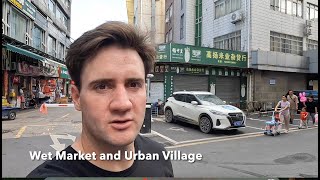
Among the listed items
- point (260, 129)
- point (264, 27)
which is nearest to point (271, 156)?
point (260, 129)

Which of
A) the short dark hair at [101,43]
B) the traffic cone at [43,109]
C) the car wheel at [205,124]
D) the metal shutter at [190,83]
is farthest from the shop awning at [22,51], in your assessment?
the car wheel at [205,124]

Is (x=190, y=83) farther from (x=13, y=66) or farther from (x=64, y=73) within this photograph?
(x=13, y=66)

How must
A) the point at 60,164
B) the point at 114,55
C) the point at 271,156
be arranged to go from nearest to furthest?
the point at 114,55 → the point at 60,164 → the point at 271,156

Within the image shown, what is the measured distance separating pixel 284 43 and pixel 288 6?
288 mm

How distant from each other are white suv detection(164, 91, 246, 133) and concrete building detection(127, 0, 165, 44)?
0.69 meters

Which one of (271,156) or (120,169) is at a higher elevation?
(120,169)

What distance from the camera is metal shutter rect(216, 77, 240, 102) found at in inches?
86.7

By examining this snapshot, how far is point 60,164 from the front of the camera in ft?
4.55

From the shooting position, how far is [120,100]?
1.29 m

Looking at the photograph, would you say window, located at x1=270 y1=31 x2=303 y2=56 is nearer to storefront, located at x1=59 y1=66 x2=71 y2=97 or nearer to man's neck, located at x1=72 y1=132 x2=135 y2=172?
→ man's neck, located at x1=72 y1=132 x2=135 y2=172

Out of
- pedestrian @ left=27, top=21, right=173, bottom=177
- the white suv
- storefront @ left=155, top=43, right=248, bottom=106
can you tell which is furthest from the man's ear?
the white suv

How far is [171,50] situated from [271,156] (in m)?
1.30

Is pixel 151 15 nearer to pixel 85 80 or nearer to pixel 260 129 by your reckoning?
pixel 85 80

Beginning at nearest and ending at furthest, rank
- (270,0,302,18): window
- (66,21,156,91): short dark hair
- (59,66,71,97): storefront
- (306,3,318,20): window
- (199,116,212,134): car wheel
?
(66,21,156,91): short dark hair → (59,66,71,97): storefront → (306,3,318,20): window → (270,0,302,18): window → (199,116,212,134): car wheel
